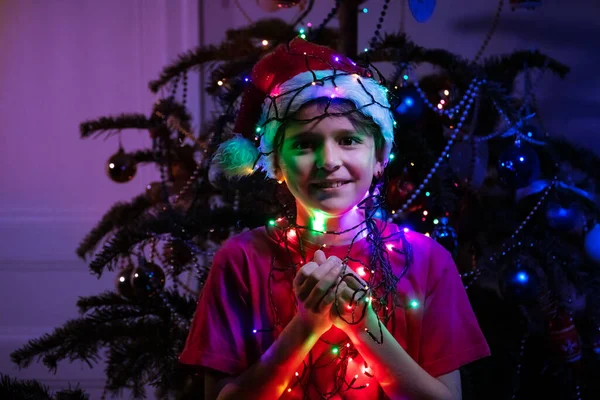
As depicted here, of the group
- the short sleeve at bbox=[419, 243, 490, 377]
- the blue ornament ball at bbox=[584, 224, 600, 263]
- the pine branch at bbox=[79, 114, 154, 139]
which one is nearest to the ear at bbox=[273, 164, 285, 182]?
the short sleeve at bbox=[419, 243, 490, 377]

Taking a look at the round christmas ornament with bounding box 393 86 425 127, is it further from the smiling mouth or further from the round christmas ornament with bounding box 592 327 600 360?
the round christmas ornament with bounding box 592 327 600 360

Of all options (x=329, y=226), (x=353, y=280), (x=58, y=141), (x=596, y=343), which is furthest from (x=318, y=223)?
(x=58, y=141)

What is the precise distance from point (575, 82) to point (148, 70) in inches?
48.3

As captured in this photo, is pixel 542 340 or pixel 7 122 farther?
pixel 7 122

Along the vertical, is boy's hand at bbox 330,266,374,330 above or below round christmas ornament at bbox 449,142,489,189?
below

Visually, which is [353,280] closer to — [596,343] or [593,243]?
[593,243]

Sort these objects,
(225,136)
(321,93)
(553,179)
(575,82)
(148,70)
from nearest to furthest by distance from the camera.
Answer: (321,93) → (225,136) → (553,179) → (575,82) → (148,70)

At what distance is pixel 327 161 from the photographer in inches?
29.1

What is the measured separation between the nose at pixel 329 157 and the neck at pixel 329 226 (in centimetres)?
8

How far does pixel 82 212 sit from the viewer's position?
198 centimetres

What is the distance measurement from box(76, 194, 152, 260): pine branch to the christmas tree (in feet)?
0.30

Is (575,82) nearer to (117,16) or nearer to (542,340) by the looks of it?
(542,340)

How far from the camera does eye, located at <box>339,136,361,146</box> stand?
2.51 feet

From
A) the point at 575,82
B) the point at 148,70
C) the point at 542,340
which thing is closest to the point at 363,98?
the point at 542,340
